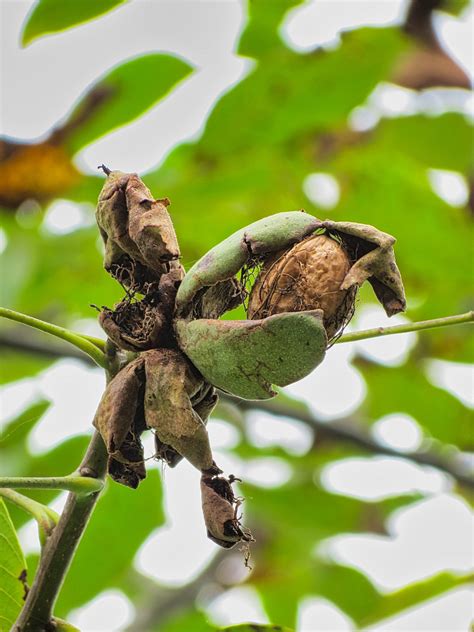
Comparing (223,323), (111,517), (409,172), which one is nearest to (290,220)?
(223,323)

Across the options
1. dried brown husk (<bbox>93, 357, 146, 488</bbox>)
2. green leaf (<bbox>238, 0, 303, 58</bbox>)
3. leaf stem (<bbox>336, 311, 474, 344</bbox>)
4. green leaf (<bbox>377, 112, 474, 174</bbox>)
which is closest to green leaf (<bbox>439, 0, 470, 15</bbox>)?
green leaf (<bbox>377, 112, 474, 174</bbox>)

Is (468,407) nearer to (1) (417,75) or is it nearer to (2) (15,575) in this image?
(1) (417,75)

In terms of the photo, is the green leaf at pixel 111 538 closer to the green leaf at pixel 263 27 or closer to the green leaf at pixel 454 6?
the green leaf at pixel 263 27

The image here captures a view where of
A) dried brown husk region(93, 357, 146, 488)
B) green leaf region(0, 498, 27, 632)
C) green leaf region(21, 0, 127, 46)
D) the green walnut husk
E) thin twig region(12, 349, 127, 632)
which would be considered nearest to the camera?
the green walnut husk

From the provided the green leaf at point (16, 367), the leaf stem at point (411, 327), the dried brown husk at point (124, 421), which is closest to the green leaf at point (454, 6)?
the green leaf at point (16, 367)

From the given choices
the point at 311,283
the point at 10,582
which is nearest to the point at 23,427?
the point at 10,582

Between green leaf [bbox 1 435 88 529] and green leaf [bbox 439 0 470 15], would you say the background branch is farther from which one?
green leaf [bbox 439 0 470 15]

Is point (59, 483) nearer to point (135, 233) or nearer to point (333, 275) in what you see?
point (135, 233)
